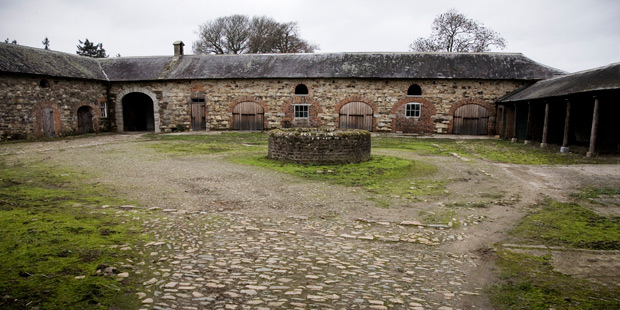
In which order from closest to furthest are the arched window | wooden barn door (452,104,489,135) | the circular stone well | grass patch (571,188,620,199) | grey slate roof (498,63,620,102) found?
grass patch (571,188,620,199)
the circular stone well
grey slate roof (498,63,620,102)
the arched window
wooden barn door (452,104,489,135)

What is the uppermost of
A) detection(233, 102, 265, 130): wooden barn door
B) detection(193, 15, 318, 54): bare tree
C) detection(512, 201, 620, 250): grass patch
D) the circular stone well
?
detection(193, 15, 318, 54): bare tree

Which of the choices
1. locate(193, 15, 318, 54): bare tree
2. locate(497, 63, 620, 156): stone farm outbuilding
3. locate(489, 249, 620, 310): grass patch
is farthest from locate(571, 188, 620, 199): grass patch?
locate(193, 15, 318, 54): bare tree

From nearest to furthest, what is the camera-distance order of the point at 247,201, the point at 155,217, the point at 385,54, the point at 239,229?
the point at 239,229 < the point at 155,217 < the point at 247,201 < the point at 385,54

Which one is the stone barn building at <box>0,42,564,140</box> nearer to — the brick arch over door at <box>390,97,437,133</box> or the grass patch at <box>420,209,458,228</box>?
the brick arch over door at <box>390,97,437,133</box>

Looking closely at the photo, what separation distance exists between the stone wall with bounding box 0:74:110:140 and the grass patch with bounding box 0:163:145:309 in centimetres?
1506

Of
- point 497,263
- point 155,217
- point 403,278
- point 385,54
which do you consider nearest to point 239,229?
point 155,217

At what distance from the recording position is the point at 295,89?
23734mm

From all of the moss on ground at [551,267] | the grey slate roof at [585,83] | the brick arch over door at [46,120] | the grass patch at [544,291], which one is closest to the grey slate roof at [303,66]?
the brick arch over door at [46,120]

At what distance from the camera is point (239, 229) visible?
494 cm

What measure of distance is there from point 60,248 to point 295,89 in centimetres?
2062

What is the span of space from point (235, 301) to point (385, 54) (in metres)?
23.5

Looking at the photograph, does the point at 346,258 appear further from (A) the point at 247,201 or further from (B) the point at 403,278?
(A) the point at 247,201

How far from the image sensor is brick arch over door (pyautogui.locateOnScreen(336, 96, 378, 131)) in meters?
23.3

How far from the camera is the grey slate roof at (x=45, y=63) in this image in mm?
18219
